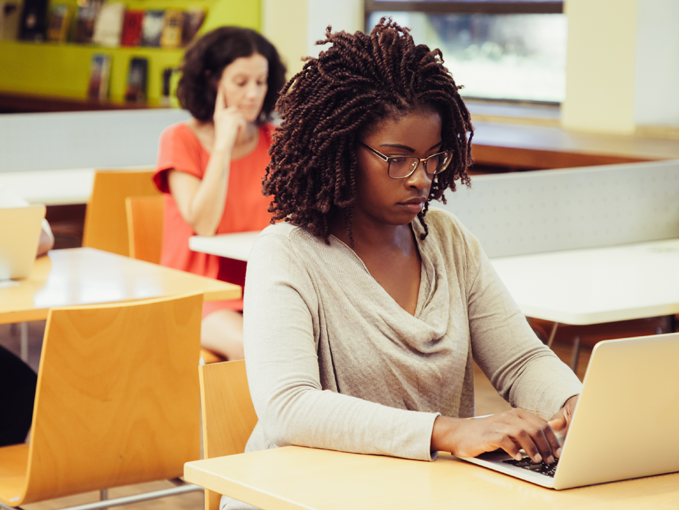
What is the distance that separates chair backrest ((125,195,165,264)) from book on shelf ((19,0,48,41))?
5.33 metres

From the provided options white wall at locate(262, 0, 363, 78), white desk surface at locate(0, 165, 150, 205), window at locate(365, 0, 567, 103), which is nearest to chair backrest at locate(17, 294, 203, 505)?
white desk surface at locate(0, 165, 150, 205)

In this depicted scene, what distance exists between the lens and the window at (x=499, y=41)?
5004 mm

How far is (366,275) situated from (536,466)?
1.31 feet

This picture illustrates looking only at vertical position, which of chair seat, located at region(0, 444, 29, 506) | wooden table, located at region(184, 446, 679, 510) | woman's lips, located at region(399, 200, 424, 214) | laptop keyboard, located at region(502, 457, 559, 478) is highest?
woman's lips, located at region(399, 200, 424, 214)

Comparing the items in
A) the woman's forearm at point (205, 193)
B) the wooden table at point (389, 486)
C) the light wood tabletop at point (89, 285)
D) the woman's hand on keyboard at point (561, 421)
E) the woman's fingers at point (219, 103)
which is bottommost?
the light wood tabletop at point (89, 285)

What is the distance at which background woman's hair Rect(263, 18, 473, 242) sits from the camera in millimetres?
1387

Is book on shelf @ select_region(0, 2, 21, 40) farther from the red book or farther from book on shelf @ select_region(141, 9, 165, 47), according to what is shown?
book on shelf @ select_region(141, 9, 165, 47)

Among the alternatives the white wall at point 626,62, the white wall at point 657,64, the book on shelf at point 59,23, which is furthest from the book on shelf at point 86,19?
the white wall at point 657,64

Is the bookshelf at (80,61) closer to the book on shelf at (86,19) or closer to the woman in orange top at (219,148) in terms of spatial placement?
the book on shelf at (86,19)

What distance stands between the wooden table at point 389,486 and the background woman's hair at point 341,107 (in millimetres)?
387

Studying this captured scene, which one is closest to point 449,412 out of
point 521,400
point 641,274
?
point 521,400

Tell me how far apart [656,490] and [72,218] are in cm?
427

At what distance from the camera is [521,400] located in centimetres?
147

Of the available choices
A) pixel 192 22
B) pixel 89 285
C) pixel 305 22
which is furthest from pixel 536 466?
pixel 192 22
